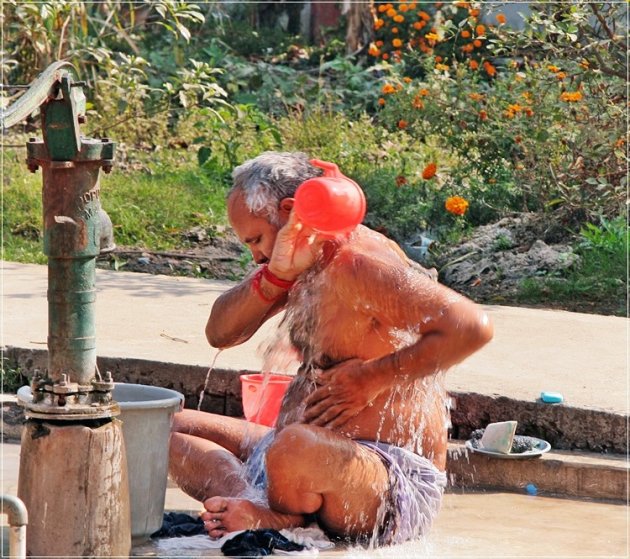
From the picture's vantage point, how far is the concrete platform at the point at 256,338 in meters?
4.96

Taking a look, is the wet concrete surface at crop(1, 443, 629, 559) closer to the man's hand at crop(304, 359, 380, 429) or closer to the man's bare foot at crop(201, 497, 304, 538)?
the man's bare foot at crop(201, 497, 304, 538)

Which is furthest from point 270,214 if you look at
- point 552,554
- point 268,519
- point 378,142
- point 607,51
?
point 378,142

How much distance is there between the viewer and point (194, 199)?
8641mm

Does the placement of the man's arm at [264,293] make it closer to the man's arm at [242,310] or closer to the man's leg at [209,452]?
the man's arm at [242,310]

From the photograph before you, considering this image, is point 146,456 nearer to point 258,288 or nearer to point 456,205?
point 258,288

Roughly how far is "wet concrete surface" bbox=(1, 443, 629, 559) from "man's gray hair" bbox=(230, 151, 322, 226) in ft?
3.39

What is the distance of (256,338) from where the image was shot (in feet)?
18.5

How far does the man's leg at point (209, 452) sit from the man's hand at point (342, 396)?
433 mm

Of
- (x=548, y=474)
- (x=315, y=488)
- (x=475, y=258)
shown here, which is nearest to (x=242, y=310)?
(x=315, y=488)

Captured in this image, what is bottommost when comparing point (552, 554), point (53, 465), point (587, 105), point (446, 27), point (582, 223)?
point (552, 554)

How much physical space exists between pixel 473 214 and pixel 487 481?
3.87 m

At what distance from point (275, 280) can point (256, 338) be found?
73.9 inches

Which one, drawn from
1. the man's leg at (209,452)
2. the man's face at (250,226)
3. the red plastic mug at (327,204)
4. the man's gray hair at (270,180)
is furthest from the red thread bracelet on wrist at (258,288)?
the man's leg at (209,452)

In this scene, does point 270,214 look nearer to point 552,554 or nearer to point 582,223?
point 552,554
